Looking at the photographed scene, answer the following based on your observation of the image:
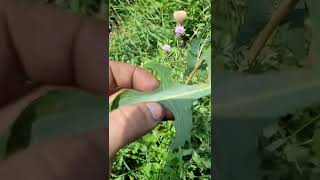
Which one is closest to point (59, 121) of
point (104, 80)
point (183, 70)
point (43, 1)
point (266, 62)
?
point (104, 80)

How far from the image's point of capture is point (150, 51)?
1715 mm

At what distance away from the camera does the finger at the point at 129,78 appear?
61.0 inches

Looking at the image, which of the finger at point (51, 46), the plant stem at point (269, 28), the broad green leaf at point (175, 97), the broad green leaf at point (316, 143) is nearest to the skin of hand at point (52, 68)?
the finger at point (51, 46)

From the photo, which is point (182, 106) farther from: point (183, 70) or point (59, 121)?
point (59, 121)

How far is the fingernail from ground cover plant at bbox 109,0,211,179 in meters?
0.05

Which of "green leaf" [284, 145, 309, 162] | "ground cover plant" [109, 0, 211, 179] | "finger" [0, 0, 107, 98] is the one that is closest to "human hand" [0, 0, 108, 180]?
"finger" [0, 0, 107, 98]

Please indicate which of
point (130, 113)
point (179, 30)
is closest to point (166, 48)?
point (179, 30)

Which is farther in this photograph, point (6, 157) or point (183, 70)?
point (183, 70)

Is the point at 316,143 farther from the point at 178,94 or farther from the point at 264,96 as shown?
the point at 178,94

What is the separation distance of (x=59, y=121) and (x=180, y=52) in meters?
0.45

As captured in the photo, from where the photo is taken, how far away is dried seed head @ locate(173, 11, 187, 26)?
66.6 inches

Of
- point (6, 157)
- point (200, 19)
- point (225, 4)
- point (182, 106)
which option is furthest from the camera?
point (200, 19)

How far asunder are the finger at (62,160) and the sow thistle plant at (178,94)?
0.47 ft

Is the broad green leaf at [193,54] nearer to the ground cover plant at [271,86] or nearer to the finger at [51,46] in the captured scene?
the ground cover plant at [271,86]
